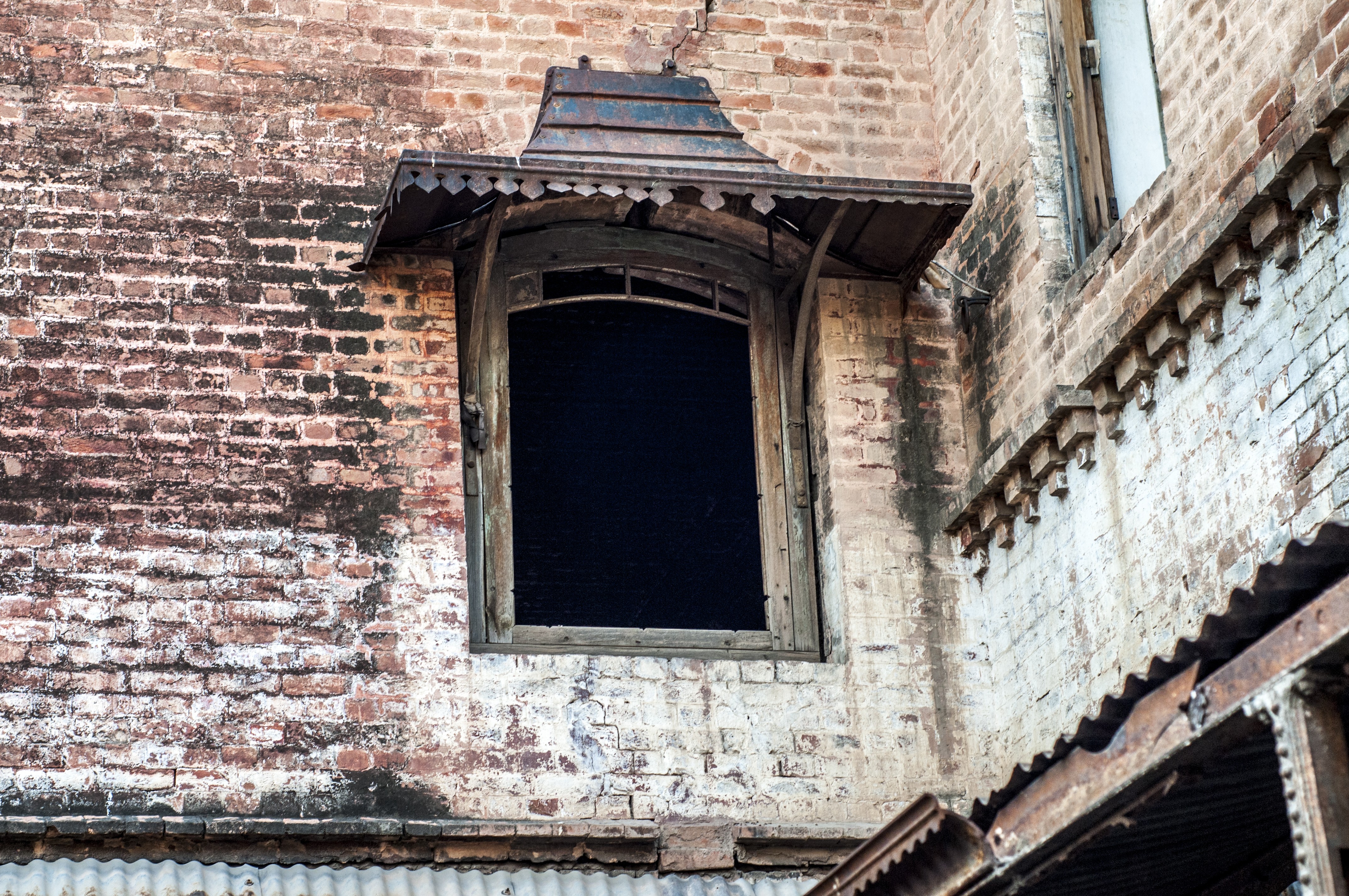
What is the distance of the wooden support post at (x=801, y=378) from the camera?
9992 millimetres

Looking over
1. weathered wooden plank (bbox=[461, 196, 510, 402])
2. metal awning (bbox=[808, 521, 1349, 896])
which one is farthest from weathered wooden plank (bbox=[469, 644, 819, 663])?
metal awning (bbox=[808, 521, 1349, 896])

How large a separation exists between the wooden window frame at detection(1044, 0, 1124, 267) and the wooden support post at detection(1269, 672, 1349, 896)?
5.09 metres

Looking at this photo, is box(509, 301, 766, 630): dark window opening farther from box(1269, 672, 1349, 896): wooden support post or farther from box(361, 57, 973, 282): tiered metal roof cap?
box(1269, 672, 1349, 896): wooden support post

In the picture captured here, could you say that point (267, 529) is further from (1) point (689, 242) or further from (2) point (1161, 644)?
(2) point (1161, 644)

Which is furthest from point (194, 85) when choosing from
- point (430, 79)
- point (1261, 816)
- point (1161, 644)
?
point (1261, 816)

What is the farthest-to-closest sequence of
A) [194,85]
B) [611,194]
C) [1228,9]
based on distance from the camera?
Answer: [194,85]
[611,194]
[1228,9]

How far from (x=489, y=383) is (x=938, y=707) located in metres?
2.89

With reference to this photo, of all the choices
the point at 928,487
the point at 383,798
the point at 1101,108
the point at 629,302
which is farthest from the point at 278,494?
the point at 1101,108

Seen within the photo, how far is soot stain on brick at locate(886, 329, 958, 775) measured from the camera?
9.48 metres

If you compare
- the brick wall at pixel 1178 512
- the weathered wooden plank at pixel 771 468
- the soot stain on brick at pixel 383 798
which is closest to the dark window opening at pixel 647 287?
the weathered wooden plank at pixel 771 468

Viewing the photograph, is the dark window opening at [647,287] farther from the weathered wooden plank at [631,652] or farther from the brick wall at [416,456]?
the weathered wooden plank at [631,652]

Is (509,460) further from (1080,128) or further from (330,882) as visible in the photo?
(1080,128)

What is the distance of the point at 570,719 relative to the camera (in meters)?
9.05

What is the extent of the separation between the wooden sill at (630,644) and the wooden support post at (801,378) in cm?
92
